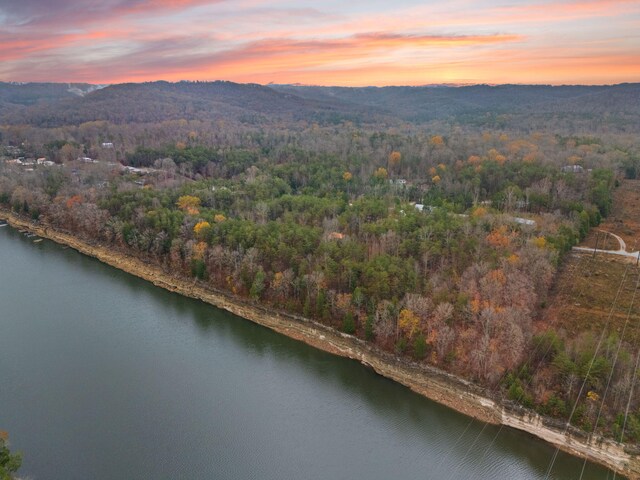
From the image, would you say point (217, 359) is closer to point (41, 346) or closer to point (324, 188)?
point (41, 346)

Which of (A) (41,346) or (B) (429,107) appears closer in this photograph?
(A) (41,346)

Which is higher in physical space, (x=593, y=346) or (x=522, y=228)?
(x=522, y=228)

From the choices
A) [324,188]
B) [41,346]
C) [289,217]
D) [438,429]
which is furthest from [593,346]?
[324,188]

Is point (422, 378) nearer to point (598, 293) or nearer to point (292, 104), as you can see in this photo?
point (598, 293)

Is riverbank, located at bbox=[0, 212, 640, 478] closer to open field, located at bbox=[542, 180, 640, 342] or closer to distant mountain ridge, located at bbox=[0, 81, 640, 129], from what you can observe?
open field, located at bbox=[542, 180, 640, 342]

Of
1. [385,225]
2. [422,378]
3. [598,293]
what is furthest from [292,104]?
[422,378]
